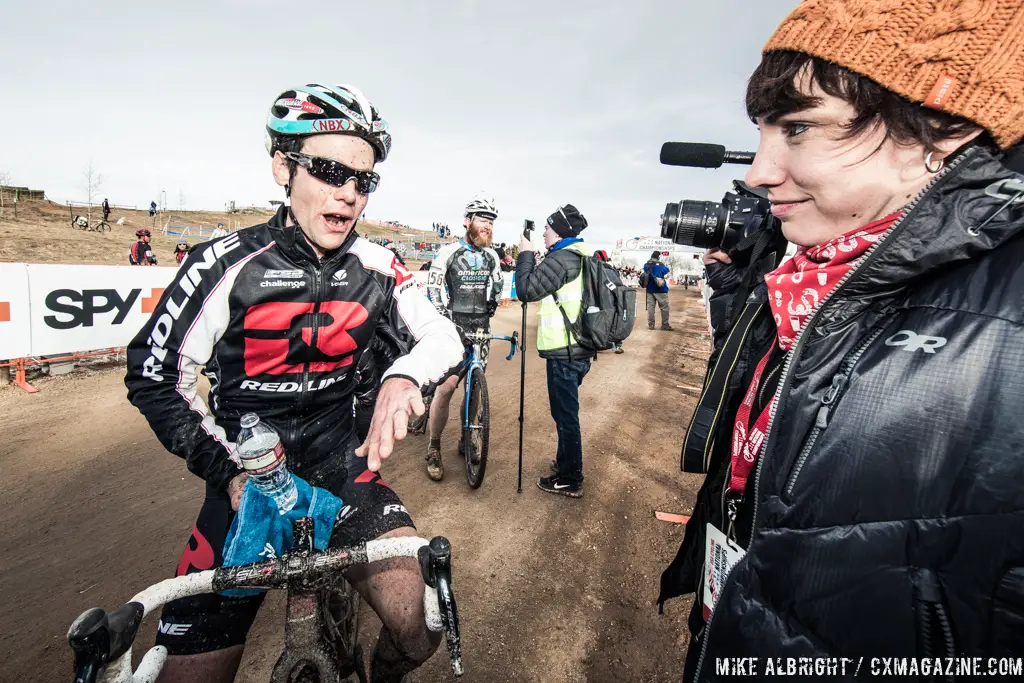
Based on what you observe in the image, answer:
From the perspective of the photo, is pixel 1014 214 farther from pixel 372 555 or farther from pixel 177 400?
pixel 177 400

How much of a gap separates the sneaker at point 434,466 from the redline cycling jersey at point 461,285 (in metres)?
1.70

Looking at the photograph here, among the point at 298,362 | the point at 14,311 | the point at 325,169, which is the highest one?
the point at 325,169

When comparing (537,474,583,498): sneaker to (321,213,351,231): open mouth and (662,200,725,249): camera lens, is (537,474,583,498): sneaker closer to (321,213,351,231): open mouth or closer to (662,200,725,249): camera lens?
(662,200,725,249): camera lens

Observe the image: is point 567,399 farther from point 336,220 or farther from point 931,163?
point 931,163

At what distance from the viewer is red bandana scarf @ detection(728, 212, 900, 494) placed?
1.14 m

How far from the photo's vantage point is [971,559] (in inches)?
34.1

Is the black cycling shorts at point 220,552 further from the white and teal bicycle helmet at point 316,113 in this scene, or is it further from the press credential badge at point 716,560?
the white and teal bicycle helmet at point 316,113

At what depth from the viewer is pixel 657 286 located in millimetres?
15250

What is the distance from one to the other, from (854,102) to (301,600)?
2.45 meters

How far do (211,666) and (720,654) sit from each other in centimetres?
193

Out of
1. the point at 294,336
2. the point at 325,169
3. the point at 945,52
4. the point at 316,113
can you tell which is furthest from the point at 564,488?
the point at 945,52

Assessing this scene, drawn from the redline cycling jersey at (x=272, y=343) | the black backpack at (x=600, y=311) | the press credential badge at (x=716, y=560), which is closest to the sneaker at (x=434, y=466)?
the black backpack at (x=600, y=311)

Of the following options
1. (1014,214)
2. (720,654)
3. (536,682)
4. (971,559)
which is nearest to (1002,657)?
(971,559)

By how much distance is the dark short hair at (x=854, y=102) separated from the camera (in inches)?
40.2
